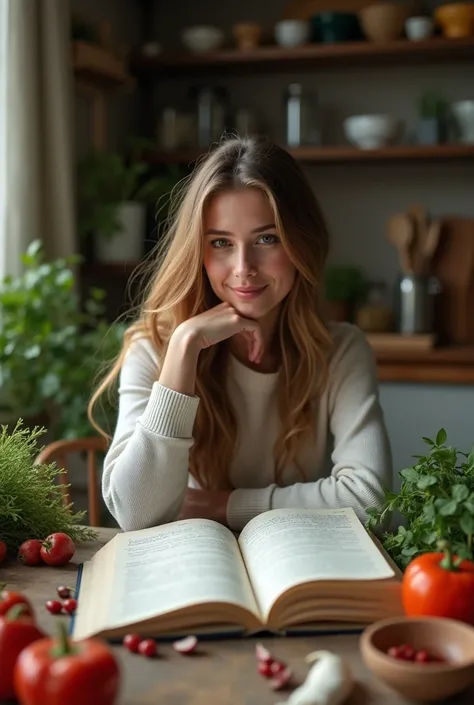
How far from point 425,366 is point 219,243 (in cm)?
170

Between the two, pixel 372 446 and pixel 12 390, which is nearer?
pixel 372 446

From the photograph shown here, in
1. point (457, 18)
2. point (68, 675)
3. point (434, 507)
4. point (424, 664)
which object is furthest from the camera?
point (457, 18)

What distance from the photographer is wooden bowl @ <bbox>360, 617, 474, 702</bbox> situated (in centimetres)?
83

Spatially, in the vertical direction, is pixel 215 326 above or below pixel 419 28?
below

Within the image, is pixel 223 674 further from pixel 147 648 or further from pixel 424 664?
pixel 424 664

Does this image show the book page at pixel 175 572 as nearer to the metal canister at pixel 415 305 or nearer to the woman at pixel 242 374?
the woman at pixel 242 374

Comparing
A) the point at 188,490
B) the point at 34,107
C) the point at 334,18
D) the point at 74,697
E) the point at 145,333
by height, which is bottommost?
the point at 188,490

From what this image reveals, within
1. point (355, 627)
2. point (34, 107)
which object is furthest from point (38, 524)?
point (34, 107)

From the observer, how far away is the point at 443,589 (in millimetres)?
969

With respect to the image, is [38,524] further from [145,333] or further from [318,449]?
[318,449]

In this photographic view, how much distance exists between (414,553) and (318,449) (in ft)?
2.09

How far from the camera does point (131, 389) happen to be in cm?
169

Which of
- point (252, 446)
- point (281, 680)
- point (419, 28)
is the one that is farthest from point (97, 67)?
point (281, 680)

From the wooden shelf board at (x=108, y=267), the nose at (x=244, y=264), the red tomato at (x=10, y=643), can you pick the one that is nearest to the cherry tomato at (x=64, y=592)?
the red tomato at (x=10, y=643)
